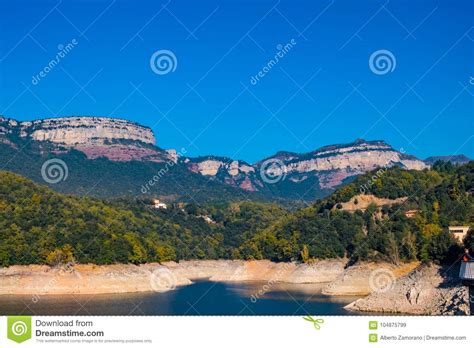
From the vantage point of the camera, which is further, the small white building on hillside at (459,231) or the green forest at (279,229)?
the green forest at (279,229)

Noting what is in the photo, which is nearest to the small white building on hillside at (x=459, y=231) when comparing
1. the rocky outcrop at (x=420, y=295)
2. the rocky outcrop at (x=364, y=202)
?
the rocky outcrop at (x=420, y=295)

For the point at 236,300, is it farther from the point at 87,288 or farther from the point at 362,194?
the point at 362,194

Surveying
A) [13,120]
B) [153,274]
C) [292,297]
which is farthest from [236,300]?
[13,120]
